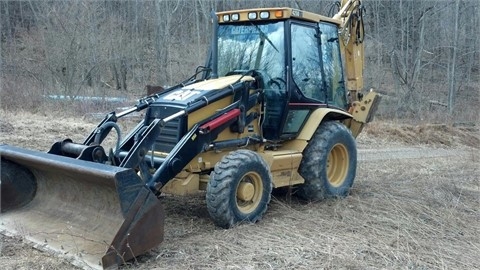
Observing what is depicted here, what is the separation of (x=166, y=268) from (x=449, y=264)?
98.3 inches

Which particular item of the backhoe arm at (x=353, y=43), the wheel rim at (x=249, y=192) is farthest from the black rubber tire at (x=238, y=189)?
the backhoe arm at (x=353, y=43)

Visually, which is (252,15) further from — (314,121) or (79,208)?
(79,208)

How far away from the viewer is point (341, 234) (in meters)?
5.63

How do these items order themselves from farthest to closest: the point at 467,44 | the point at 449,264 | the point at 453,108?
the point at 467,44
the point at 453,108
the point at 449,264

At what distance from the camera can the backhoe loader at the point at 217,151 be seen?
4.79 meters

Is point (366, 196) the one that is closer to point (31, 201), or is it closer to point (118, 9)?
point (31, 201)

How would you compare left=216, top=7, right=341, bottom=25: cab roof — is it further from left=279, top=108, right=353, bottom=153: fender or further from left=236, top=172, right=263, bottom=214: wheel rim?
left=236, top=172, right=263, bottom=214: wheel rim

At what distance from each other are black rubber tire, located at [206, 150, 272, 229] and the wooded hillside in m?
14.4

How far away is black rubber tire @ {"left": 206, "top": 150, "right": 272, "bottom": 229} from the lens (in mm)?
5441

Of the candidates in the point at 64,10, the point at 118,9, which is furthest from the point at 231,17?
the point at 118,9

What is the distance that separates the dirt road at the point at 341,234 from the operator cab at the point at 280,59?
1128mm

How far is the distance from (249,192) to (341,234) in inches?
40.4

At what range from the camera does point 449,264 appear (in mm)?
4938

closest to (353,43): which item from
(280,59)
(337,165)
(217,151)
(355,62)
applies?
(355,62)
